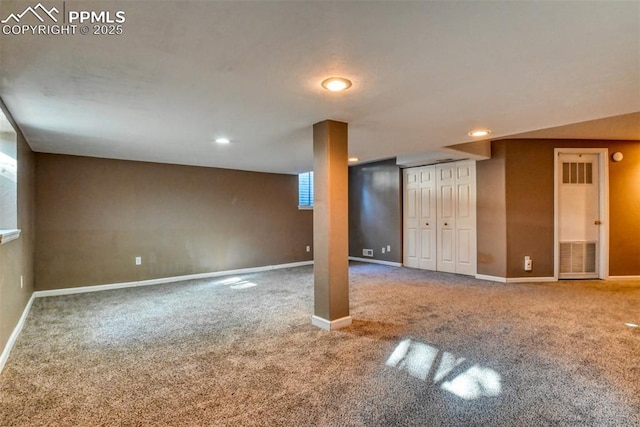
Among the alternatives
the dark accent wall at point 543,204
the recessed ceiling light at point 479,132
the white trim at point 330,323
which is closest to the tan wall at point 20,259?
the white trim at point 330,323

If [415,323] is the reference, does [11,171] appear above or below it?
above

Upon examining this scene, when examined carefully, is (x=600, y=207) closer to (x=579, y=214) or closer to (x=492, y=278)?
(x=579, y=214)

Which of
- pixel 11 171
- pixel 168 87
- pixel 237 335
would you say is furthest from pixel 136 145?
pixel 237 335

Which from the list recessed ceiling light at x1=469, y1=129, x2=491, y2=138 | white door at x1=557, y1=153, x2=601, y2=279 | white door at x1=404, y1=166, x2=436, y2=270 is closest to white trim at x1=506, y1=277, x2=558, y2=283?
white door at x1=557, y1=153, x2=601, y2=279

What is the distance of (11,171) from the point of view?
10.5ft

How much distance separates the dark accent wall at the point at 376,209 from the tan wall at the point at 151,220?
5.23 ft

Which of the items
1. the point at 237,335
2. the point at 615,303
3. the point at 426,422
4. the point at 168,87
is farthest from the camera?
the point at 615,303

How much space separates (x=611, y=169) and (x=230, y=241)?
6.84m

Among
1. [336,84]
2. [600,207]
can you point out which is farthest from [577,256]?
[336,84]

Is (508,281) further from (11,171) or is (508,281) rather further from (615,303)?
(11,171)

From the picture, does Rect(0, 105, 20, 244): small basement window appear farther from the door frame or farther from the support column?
the door frame

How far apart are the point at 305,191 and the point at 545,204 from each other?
4.71 metres

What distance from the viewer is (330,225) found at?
3.12 metres

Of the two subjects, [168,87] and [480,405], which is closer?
[480,405]
